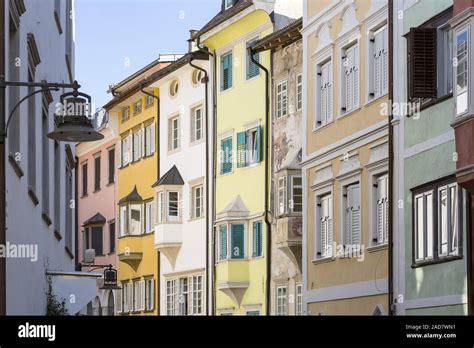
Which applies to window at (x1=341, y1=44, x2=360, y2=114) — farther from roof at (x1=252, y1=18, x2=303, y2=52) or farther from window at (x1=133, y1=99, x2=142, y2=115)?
window at (x1=133, y1=99, x2=142, y2=115)

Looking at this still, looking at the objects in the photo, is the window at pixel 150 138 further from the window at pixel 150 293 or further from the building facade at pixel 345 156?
the building facade at pixel 345 156

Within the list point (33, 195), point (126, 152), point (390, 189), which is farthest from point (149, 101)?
point (33, 195)

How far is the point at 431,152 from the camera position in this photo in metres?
12.9

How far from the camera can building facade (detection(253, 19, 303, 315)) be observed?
1226 centimetres

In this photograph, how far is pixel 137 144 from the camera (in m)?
13.0

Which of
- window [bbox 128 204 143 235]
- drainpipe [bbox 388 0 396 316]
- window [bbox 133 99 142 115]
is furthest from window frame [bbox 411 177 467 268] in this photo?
window [bbox 133 99 142 115]

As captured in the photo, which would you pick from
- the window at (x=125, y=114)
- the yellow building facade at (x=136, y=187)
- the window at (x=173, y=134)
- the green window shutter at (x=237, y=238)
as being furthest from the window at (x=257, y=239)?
the window at (x=125, y=114)

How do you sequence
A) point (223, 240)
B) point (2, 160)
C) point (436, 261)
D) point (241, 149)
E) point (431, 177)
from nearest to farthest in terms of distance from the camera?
1. point (2, 160)
2. point (223, 240)
3. point (241, 149)
4. point (436, 261)
5. point (431, 177)

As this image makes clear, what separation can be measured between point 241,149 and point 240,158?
0.10 meters

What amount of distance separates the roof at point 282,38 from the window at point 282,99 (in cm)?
31

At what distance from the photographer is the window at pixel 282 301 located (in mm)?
12156

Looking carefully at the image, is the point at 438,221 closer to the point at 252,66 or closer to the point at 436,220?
the point at 436,220
